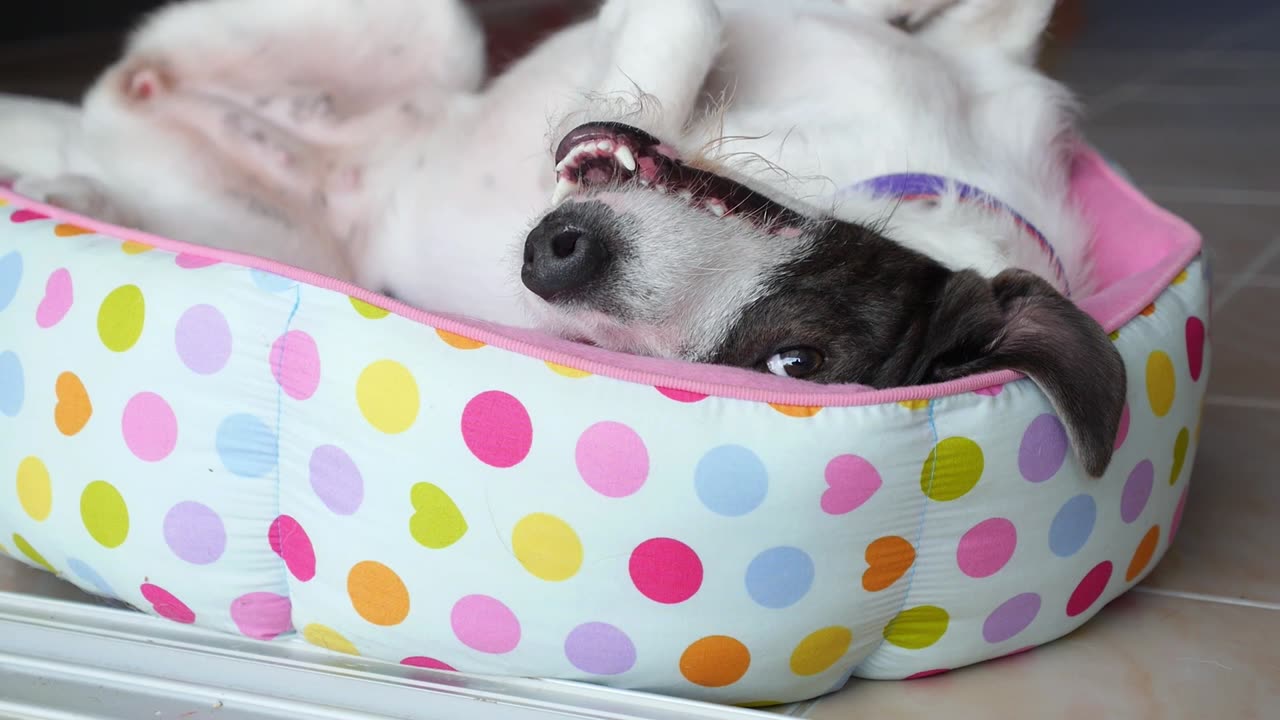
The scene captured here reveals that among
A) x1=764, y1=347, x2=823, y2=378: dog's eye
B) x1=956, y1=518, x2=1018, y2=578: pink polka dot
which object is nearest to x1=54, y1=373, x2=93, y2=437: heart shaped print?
x1=764, y1=347, x2=823, y2=378: dog's eye

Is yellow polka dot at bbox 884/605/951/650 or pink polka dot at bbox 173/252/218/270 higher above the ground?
pink polka dot at bbox 173/252/218/270

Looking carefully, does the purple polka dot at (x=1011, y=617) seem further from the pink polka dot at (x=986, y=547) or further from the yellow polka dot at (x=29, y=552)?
the yellow polka dot at (x=29, y=552)

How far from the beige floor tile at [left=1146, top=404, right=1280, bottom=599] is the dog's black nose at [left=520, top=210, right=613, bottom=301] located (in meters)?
0.94

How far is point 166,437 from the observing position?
4.98 ft

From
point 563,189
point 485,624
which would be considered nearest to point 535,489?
point 485,624

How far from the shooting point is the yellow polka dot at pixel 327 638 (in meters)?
1.52

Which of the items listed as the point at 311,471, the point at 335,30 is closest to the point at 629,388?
the point at 311,471

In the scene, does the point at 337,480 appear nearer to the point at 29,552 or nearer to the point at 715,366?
the point at 715,366

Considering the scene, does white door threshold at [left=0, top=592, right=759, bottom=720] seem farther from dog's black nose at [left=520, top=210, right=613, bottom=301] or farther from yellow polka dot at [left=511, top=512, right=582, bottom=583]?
dog's black nose at [left=520, top=210, right=613, bottom=301]

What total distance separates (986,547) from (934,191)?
23.2 inches

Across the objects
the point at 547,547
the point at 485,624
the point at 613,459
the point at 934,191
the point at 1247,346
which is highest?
the point at 934,191

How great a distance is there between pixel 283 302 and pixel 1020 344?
844 mm

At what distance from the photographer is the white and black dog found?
4.83ft

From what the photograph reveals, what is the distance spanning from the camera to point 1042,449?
1.44m
